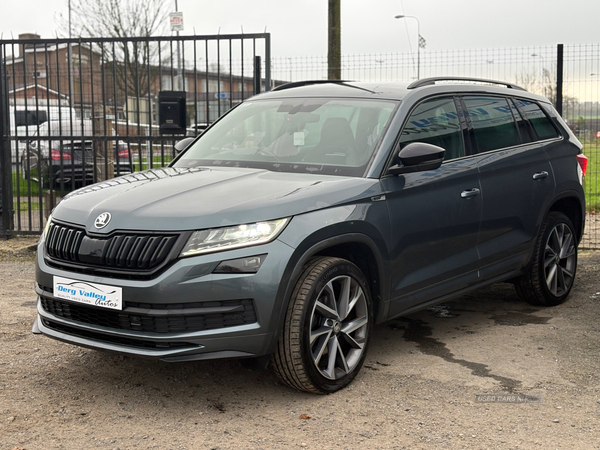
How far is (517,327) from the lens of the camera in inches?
225

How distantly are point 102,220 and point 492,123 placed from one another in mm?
3110

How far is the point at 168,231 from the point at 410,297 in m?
1.74

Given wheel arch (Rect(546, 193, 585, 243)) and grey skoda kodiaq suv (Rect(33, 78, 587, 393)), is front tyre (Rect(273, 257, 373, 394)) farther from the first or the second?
wheel arch (Rect(546, 193, 585, 243))

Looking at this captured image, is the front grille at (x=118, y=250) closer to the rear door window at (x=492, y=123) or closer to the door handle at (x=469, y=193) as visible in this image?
the door handle at (x=469, y=193)

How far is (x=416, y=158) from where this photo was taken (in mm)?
4480

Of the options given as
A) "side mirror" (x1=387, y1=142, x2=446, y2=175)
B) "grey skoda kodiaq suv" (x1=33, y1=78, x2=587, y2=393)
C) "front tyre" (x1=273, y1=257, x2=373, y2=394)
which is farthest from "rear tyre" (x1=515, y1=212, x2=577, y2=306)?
"front tyre" (x1=273, y1=257, x2=373, y2=394)

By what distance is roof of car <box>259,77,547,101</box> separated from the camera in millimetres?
5086

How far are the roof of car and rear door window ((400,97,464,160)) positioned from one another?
11 cm

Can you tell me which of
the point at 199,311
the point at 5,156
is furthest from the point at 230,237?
the point at 5,156

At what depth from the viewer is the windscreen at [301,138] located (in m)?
4.67

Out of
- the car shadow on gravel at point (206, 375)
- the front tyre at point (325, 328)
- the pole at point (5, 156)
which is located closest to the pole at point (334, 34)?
the pole at point (5, 156)

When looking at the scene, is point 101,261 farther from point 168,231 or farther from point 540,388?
point 540,388

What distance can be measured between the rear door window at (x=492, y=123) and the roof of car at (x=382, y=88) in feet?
0.32

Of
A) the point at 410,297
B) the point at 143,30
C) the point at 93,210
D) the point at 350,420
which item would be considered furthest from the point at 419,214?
the point at 143,30
